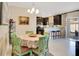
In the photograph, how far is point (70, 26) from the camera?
7.13ft

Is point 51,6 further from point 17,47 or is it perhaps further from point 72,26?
point 17,47

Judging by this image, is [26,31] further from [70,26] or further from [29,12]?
[70,26]

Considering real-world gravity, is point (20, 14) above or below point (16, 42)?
above

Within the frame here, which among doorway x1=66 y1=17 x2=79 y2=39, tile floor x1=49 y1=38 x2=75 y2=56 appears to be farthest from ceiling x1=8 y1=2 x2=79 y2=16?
tile floor x1=49 y1=38 x2=75 y2=56

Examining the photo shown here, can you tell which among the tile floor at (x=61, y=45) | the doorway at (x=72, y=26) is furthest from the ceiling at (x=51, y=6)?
the tile floor at (x=61, y=45)

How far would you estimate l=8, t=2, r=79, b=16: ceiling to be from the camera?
190cm

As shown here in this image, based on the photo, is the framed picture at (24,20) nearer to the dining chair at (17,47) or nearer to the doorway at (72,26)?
the dining chair at (17,47)

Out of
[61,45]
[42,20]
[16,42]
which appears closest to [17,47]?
[16,42]

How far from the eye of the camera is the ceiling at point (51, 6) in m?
1.90

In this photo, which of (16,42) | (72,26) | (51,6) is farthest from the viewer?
(16,42)

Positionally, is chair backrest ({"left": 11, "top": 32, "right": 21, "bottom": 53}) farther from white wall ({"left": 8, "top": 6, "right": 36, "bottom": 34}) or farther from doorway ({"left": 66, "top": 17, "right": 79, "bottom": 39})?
doorway ({"left": 66, "top": 17, "right": 79, "bottom": 39})

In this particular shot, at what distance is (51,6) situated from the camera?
203 centimetres

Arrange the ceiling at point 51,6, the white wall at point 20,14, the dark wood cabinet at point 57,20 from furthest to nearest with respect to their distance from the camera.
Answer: the dark wood cabinet at point 57,20, the white wall at point 20,14, the ceiling at point 51,6

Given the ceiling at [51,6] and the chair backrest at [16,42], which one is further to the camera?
the chair backrest at [16,42]
